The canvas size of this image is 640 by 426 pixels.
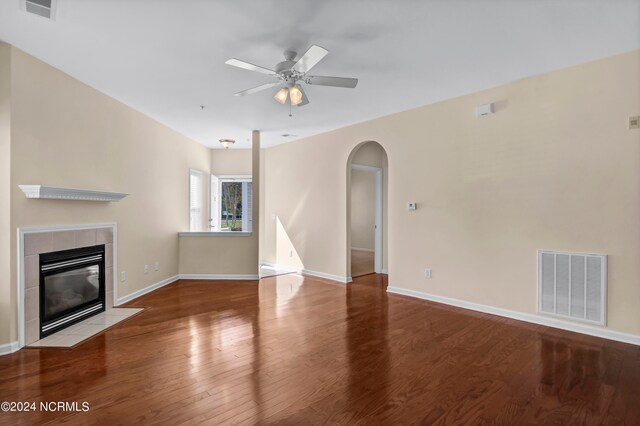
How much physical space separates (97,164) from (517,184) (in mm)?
5010

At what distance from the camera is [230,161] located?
7844 millimetres

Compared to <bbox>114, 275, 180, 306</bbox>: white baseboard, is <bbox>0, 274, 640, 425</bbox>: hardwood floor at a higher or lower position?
lower

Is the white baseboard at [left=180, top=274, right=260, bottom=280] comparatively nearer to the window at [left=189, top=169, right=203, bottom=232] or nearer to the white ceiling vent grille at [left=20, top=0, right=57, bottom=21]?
the window at [left=189, top=169, right=203, bottom=232]

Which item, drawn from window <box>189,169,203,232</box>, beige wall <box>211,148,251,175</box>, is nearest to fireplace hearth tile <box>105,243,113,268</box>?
window <box>189,169,203,232</box>

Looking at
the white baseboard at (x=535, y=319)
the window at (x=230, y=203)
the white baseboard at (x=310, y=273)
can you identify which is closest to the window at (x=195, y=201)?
the window at (x=230, y=203)

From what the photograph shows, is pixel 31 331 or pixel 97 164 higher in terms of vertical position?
pixel 97 164

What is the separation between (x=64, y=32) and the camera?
8.99 feet

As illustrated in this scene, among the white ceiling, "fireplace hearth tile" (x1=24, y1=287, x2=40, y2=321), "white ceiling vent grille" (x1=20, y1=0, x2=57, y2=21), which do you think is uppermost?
the white ceiling

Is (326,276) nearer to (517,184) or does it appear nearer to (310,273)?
(310,273)

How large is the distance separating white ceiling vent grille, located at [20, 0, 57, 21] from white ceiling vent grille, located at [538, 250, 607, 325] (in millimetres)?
4814

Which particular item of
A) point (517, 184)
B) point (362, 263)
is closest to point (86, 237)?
point (517, 184)

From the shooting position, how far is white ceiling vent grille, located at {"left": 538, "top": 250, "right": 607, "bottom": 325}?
10.8ft

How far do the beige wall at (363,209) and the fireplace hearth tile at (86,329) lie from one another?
6.59 meters

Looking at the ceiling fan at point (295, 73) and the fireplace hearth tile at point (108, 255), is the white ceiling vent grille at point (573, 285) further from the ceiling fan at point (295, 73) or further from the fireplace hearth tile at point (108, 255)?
the fireplace hearth tile at point (108, 255)
